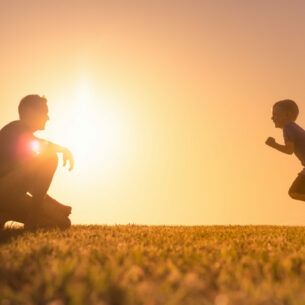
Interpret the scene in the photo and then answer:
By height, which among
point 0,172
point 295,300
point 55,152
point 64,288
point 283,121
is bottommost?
point 64,288

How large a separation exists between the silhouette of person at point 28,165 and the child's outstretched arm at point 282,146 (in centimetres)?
336

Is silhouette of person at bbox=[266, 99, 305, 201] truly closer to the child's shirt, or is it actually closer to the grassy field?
the child's shirt

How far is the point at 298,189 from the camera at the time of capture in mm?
8891

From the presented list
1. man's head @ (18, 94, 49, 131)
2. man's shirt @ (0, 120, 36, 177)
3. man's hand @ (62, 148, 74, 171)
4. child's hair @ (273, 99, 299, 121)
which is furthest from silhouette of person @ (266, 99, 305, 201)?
man's shirt @ (0, 120, 36, 177)

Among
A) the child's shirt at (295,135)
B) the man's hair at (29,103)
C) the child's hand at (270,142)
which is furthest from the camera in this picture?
the child's shirt at (295,135)

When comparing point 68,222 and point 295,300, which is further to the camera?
point 68,222

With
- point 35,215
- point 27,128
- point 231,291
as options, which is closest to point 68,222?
point 35,215

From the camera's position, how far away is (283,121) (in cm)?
917

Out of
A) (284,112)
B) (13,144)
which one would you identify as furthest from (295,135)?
(13,144)

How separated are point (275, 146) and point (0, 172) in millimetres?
4552

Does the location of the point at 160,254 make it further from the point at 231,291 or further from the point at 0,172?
the point at 0,172

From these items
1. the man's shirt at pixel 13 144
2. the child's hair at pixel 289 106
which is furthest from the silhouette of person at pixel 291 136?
the man's shirt at pixel 13 144

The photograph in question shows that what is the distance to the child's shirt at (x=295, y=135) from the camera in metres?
8.80

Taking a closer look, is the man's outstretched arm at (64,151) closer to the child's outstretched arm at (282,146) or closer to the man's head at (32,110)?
the man's head at (32,110)
